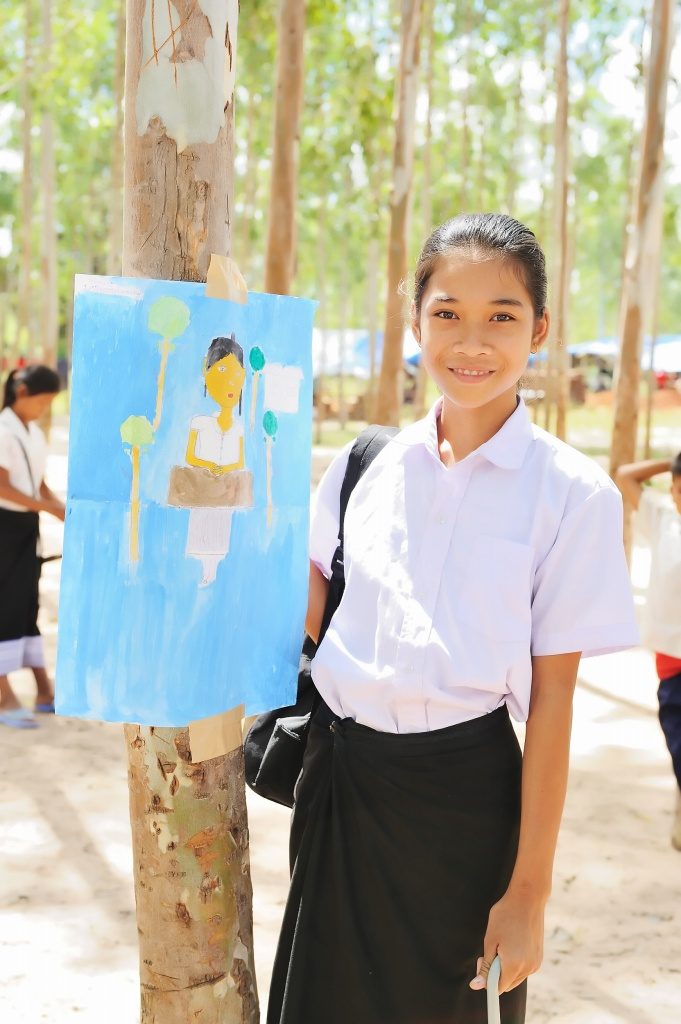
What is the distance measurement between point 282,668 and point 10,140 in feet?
69.0

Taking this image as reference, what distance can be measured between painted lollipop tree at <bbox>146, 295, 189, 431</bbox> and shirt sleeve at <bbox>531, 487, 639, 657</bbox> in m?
0.61

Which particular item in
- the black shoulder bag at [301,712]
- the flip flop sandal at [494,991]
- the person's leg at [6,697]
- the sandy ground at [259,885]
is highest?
the black shoulder bag at [301,712]

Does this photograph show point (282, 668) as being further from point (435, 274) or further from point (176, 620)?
point (435, 274)

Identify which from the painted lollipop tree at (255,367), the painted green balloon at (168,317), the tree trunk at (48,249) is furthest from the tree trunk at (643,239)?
the tree trunk at (48,249)

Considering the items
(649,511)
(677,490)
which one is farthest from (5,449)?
(677,490)

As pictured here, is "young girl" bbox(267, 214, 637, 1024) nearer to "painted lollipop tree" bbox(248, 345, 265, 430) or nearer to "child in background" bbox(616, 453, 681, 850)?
"painted lollipop tree" bbox(248, 345, 265, 430)

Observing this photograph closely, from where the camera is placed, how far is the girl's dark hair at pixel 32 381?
214 inches

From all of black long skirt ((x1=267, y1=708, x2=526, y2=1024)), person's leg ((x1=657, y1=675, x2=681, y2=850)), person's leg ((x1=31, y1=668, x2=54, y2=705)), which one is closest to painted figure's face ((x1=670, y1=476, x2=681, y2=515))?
person's leg ((x1=657, y1=675, x2=681, y2=850))

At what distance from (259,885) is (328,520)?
7.36ft

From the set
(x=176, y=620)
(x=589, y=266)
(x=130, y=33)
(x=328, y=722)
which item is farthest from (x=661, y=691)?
(x=589, y=266)

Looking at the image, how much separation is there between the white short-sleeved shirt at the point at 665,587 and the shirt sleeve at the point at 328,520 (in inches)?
92.7

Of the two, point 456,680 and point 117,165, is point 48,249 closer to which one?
point 117,165

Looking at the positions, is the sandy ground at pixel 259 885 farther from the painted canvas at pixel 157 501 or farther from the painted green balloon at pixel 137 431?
the painted green balloon at pixel 137 431

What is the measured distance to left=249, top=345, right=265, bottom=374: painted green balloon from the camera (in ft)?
5.58
